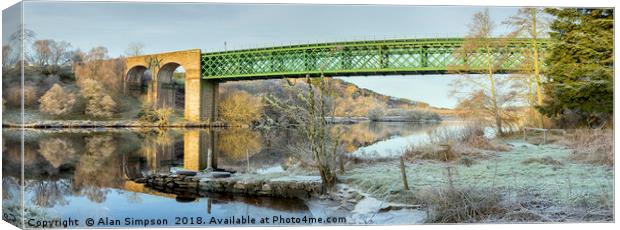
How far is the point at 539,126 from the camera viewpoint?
921 cm

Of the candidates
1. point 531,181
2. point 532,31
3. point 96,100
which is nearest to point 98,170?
point 96,100

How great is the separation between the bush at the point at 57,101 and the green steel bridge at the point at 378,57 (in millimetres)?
2054

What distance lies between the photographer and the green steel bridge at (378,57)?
9.41m

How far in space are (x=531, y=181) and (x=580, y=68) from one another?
74.4 inches

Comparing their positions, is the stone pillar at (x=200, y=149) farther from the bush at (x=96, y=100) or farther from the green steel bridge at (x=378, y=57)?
the bush at (x=96, y=100)

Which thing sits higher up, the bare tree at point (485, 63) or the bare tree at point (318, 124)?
the bare tree at point (485, 63)

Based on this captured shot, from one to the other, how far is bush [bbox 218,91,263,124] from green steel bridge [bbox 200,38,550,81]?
1.48 feet

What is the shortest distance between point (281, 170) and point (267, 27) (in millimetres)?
2359

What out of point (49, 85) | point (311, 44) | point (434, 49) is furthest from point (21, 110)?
point (434, 49)

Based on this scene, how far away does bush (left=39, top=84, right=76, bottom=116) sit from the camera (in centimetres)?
841

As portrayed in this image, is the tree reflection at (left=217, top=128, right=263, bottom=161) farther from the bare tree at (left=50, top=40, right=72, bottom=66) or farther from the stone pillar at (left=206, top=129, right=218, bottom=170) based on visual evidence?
the bare tree at (left=50, top=40, right=72, bottom=66)

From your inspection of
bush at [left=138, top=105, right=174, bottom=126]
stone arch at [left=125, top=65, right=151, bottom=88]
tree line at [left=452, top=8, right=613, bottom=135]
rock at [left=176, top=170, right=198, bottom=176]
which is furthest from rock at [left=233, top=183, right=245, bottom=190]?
tree line at [left=452, top=8, right=613, bottom=135]

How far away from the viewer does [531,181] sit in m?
8.70

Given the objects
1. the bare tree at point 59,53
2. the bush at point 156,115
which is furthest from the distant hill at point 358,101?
the bare tree at point 59,53
